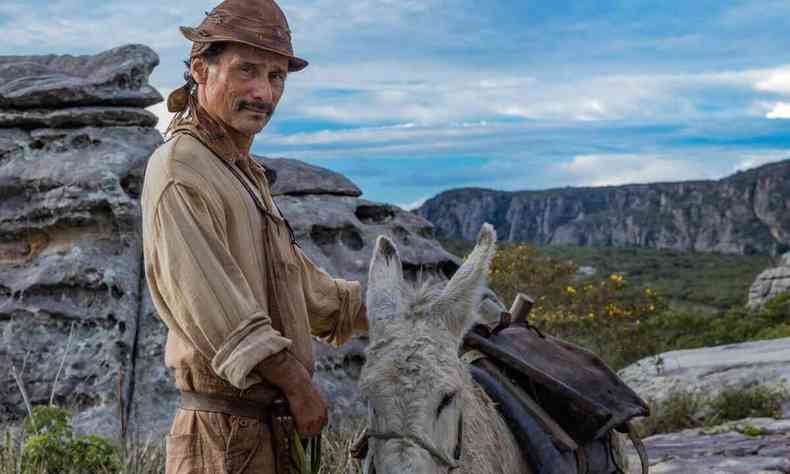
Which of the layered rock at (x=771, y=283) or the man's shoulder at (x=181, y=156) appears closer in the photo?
the man's shoulder at (x=181, y=156)

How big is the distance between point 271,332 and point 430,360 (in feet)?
1.78

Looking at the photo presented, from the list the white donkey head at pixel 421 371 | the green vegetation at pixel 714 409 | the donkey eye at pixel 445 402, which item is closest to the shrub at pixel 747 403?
the green vegetation at pixel 714 409

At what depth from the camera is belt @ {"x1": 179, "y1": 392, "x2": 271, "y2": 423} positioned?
3359 mm

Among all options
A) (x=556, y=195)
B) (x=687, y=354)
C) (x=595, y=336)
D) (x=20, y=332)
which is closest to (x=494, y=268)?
(x=595, y=336)

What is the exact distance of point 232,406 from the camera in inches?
132

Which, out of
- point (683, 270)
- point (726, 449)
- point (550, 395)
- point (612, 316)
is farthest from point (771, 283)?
point (550, 395)

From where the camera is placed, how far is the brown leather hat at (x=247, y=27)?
3.41 m

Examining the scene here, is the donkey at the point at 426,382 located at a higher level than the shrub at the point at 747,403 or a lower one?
higher

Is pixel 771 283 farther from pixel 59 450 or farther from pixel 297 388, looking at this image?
pixel 297 388

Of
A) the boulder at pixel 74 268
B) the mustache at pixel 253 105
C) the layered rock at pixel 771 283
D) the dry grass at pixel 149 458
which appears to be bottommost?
the layered rock at pixel 771 283

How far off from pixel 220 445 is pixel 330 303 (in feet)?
2.98

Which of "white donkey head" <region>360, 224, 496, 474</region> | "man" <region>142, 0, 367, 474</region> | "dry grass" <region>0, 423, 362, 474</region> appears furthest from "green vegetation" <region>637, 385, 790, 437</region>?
"man" <region>142, 0, 367, 474</region>

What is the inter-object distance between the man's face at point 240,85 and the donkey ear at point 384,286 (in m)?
0.71

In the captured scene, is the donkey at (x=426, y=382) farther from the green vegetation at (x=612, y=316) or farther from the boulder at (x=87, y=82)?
the green vegetation at (x=612, y=316)
